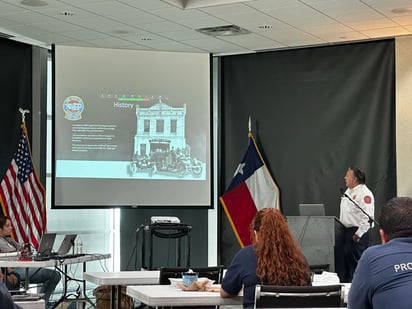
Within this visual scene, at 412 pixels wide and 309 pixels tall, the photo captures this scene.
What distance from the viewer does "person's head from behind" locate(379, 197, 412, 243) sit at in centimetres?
243

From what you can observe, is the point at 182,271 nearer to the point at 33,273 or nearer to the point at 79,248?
the point at 33,273

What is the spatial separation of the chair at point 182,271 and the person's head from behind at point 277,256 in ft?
2.36

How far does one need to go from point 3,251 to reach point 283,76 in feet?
16.0

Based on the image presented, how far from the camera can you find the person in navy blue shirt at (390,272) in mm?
2338

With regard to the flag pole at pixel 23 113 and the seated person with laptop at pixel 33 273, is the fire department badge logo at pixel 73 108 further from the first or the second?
the seated person with laptop at pixel 33 273

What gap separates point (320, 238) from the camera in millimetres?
8344

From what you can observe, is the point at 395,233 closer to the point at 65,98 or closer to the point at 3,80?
the point at 65,98

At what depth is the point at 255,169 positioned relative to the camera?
34.0ft

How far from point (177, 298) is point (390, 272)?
5.38 feet

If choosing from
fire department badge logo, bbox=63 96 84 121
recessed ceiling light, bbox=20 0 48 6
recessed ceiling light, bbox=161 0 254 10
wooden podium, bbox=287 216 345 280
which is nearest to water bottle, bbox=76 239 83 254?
fire department badge logo, bbox=63 96 84 121

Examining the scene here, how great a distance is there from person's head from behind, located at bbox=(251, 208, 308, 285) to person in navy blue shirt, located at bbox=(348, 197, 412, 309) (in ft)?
4.82

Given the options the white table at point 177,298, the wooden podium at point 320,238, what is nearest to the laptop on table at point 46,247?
the wooden podium at point 320,238

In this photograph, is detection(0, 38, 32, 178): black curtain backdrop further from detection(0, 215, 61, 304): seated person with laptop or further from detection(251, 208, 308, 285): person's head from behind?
detection(251, 208, 308, 285): person's head from behind

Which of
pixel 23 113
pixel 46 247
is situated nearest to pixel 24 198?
pixel 23 113
